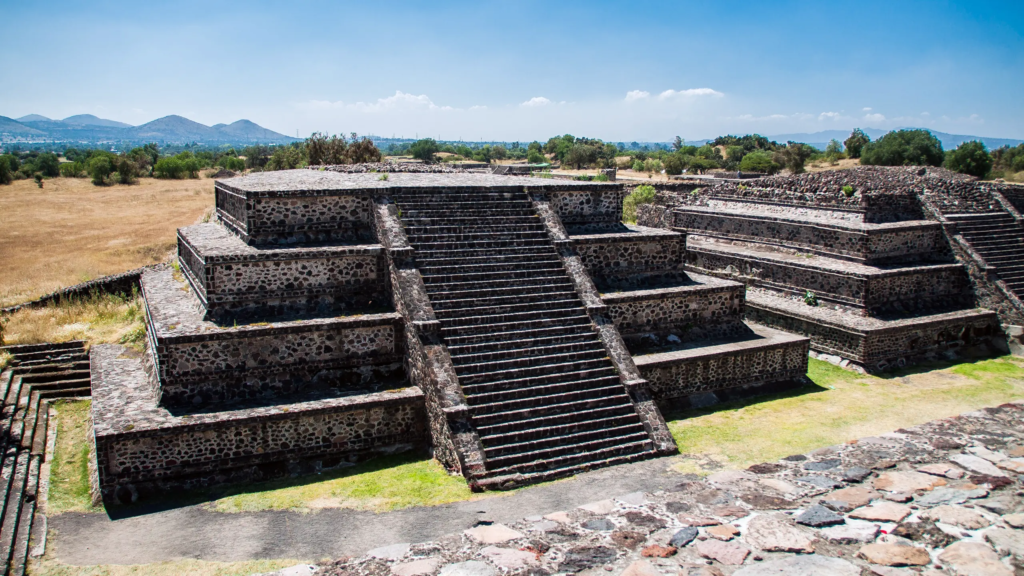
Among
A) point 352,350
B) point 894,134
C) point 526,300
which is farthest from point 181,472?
point 894,134

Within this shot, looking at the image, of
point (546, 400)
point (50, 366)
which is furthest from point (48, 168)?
point (546, 400)

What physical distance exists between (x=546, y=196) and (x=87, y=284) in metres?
12.9

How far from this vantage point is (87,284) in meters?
18.4

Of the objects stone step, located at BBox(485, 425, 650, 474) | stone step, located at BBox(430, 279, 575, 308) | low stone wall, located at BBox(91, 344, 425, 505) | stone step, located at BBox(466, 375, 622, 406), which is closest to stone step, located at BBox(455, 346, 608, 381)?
stone step, located at BBox(466, 375, 622, 406)

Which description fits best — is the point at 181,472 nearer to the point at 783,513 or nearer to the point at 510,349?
the point at 510,349

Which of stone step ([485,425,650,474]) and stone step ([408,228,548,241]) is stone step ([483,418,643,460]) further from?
stone step ([408,228,548,241])

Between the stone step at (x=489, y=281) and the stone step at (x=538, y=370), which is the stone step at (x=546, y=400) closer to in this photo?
the stone step at (x=538, y=370)

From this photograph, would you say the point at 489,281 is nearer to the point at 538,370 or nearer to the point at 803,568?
the point at 538,370

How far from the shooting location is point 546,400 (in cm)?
1043

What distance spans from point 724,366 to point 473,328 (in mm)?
4934

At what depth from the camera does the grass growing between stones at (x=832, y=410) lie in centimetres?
1069

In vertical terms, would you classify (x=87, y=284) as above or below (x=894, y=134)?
below

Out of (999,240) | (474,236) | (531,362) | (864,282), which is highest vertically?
(474,236)

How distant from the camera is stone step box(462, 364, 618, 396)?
10.3 m
